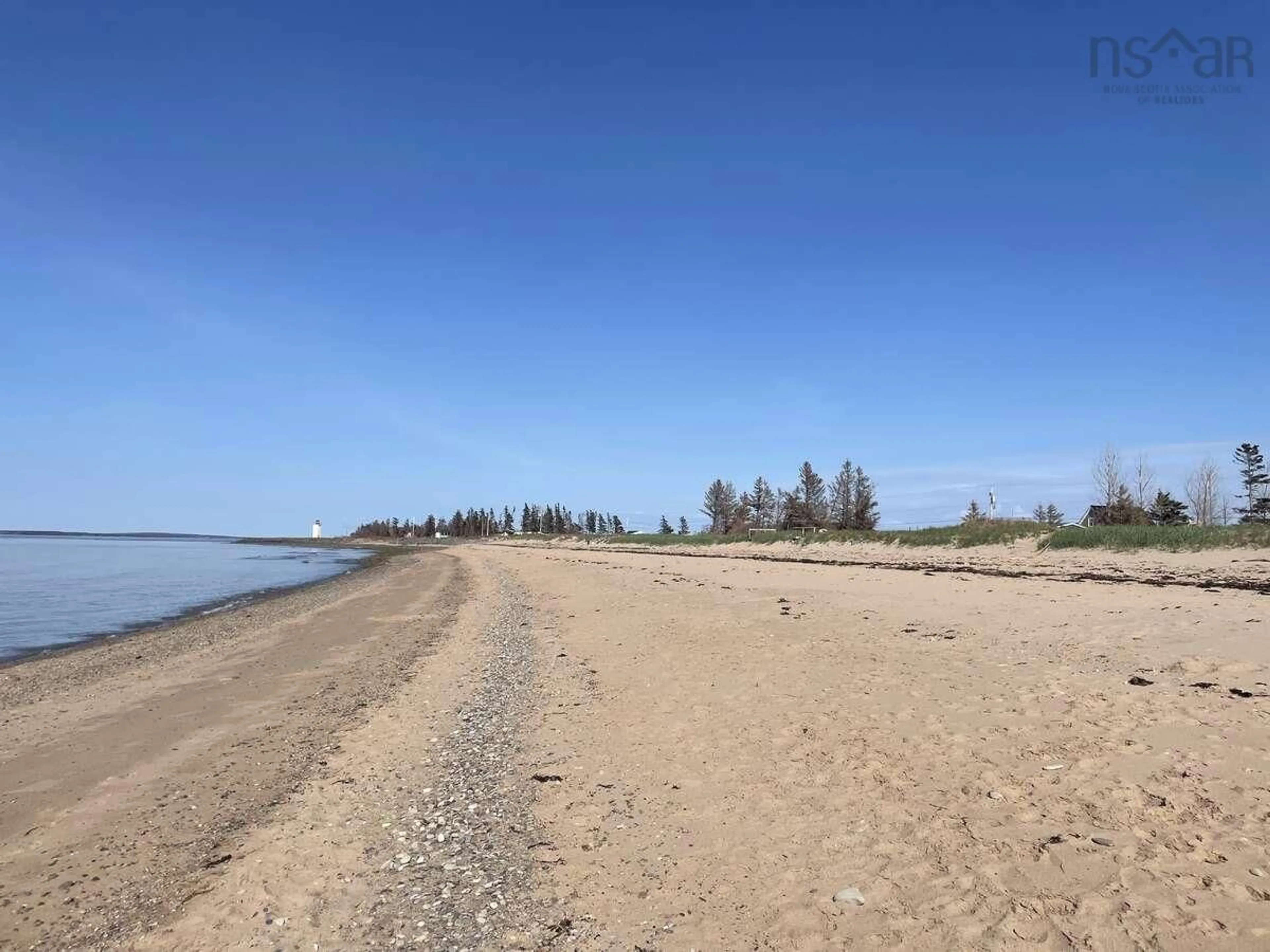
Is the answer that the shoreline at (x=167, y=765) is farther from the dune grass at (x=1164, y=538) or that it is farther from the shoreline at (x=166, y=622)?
the dune grass at (x=1164, y=538)

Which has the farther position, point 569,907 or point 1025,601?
point 1025,601

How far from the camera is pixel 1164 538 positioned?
91.1ft

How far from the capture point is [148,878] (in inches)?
211

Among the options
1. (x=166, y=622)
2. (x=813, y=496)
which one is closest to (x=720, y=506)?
(x=813, y=496)

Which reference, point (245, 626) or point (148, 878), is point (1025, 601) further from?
point (245, 626)

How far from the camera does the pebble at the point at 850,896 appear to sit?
4.41 metres

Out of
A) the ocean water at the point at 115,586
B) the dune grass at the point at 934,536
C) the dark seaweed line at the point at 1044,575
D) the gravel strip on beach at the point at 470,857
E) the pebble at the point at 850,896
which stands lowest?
the ocean water at the point at 115,586

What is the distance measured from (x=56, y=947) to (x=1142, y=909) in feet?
22.1

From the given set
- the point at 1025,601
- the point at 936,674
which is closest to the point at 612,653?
the point at 936,674

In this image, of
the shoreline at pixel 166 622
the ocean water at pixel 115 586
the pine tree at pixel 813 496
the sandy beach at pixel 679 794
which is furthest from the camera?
the pine tree at pixel 813 496

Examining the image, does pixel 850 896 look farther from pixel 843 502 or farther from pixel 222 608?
pixel 843 502

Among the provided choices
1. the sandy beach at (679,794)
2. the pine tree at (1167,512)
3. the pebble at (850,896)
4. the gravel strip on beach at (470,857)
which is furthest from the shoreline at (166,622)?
the pine tree at (1167,512)

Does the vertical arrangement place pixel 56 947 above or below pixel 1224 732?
below

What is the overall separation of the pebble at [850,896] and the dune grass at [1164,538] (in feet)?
95.4
